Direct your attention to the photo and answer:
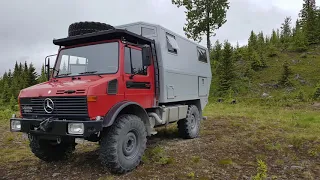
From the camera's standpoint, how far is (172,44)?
308 inches

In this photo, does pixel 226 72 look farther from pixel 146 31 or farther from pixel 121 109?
pixel 121 109

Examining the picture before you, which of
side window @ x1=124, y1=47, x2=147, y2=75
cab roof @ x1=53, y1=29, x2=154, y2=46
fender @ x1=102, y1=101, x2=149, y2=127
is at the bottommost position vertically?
fender @ x1=102, y1=101, x2=149, y2=127

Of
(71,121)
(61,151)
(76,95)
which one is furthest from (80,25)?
(61,151)

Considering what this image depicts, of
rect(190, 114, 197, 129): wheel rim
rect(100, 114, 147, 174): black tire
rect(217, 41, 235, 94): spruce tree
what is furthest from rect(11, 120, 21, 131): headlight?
rect(217, 41, 235, 94): spruce tree

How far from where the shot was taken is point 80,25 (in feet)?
21.0

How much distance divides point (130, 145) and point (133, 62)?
1.87 meters

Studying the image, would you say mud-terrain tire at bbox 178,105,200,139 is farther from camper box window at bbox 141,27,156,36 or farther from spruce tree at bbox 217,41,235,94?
spruce tree at bbox 217,41,235,94

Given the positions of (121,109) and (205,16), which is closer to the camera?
(121,109)

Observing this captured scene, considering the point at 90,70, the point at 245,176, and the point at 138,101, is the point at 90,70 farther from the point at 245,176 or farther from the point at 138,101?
the point at 245,176

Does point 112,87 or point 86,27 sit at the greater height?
point 86,27

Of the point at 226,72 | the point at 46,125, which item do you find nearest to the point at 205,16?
the point at 226,72

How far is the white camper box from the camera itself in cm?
729

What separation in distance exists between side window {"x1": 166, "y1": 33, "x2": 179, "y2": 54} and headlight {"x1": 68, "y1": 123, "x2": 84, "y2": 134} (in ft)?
12.2

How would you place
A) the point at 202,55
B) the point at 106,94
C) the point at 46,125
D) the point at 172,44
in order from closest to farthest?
the point at 46,125 → the point at 106,94 → the point at 172,44 → the point at 202,55
